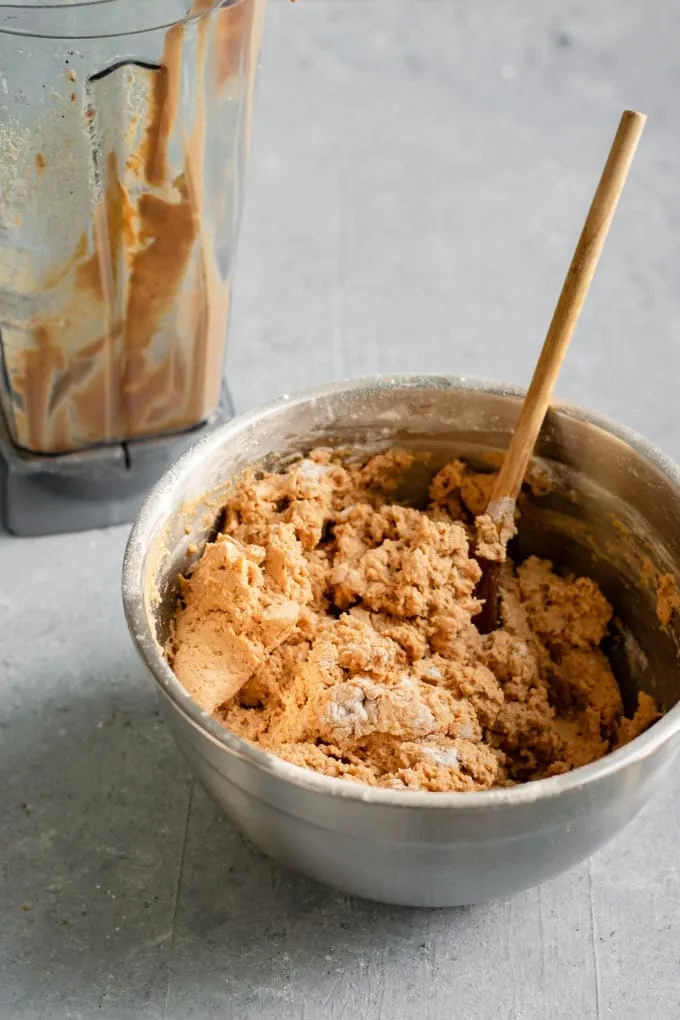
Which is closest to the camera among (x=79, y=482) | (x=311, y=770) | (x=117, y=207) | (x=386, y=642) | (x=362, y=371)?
(x=311, y=770)

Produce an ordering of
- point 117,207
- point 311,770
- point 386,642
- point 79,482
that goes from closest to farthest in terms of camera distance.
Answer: point 311,770, point 386,642, point 117,207, point 79,482

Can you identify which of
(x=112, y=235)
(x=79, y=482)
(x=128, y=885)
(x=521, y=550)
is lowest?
(x=128, y=885)

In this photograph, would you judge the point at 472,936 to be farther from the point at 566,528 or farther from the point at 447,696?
the point at 566,528

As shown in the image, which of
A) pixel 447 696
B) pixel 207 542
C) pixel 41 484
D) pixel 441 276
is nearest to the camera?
pixel 447 696

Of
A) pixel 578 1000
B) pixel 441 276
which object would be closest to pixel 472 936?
pixel 578 1000

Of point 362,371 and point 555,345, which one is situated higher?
point 555,345

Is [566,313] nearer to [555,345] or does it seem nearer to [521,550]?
[555,345]

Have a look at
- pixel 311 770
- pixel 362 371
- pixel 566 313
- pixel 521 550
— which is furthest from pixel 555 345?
pixel 362 371

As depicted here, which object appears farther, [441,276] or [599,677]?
[441,276]
